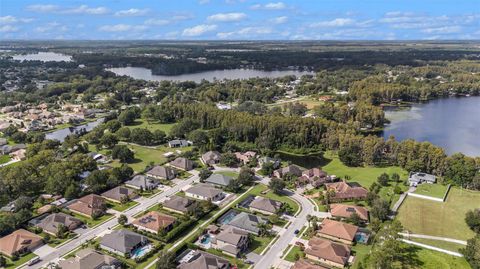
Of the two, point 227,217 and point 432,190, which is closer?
point 227,217

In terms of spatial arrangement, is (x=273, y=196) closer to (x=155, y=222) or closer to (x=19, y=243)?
(x=155, y=222)

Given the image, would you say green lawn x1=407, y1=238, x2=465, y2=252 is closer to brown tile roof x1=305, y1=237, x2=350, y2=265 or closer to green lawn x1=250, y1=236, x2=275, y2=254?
brown tile roof x1=305, y1=237, x2=350, y2=265

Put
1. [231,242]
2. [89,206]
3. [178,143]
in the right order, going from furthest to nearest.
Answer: [178,143] → [89,206] → [231,242]

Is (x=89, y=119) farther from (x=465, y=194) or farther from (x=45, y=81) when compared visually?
(x=465, y=194)

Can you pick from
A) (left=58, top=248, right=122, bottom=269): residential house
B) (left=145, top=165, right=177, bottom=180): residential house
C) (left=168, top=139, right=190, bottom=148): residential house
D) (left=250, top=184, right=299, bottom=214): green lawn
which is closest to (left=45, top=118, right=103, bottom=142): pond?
(left=168, top=139, right=190, bottom=148): residential house

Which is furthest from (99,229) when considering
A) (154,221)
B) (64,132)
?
(64,132)
